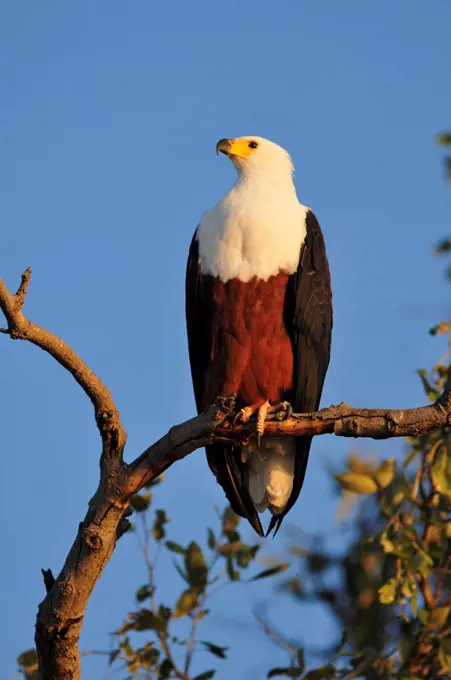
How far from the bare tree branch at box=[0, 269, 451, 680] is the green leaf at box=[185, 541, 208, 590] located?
2.56ft

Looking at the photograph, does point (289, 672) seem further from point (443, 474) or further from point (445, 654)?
point (443, 474)

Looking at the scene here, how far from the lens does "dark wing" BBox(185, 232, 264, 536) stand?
4.63 meters

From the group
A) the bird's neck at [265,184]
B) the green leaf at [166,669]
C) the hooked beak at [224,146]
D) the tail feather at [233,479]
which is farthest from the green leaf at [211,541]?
the hooked beak at [224,146]

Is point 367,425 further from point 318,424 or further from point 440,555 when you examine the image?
point 440,555

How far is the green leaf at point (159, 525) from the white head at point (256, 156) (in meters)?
1.80

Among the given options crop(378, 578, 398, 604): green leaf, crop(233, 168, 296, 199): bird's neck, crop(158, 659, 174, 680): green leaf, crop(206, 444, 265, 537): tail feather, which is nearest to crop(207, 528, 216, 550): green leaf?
crop(206, 444, 265, 537): tail feather

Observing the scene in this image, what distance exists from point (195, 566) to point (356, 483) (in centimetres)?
80

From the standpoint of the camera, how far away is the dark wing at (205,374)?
15.2 ft

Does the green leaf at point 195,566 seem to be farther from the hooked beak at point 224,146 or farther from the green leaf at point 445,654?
the hooked beak at point 224,146

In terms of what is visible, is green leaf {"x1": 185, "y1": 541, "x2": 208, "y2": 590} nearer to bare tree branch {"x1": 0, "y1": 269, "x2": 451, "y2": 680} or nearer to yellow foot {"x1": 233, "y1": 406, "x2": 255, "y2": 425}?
yellow foot {"x1": 233, "y1": 406, "x2": 255, "y2": 425}

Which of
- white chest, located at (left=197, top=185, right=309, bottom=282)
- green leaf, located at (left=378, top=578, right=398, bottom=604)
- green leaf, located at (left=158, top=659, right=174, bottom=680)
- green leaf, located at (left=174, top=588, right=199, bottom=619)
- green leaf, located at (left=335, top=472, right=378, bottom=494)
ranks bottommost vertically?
green leaf, located at (left=158, top=659, right=174, bottom=680)

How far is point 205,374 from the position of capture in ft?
15.3

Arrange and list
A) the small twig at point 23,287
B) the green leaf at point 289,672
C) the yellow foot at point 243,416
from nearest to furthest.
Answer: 1. the small twig at point 23,287
2. the yellow foot at point 243,416
3. the green leaf at point 289,672

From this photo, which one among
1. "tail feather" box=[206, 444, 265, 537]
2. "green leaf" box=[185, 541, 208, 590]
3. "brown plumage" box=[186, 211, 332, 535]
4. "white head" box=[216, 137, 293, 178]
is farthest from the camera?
"white head" box=[216, 137, 293, 178]
